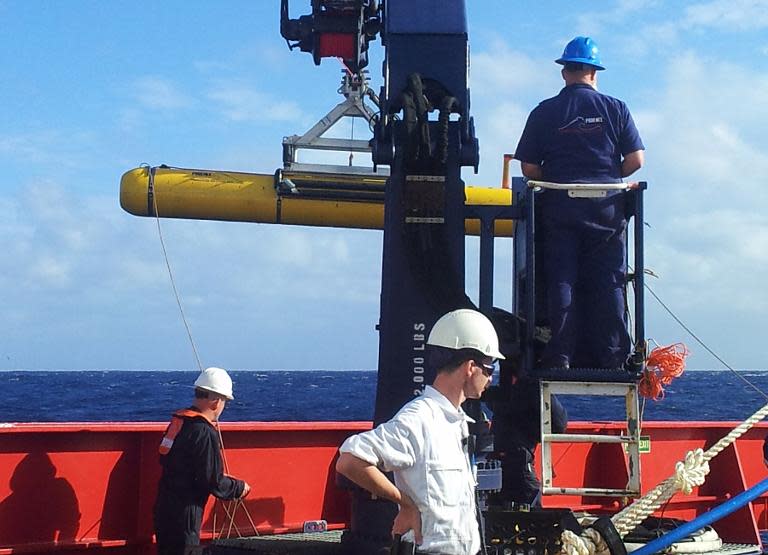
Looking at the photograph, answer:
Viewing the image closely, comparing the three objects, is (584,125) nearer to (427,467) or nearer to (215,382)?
(215,382)

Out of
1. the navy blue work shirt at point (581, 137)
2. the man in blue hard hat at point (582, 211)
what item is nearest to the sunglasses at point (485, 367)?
the man in blue hard hat at point (582, 211)

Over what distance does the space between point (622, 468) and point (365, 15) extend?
5.01 meters

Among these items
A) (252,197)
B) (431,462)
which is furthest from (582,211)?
(252,197)

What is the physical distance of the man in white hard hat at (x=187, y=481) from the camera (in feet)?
22.2

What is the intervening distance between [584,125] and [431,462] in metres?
3.36

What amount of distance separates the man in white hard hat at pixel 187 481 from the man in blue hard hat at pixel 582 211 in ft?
7.33

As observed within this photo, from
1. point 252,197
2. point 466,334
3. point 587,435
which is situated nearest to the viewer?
point 466,334

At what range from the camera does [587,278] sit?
21.9ft

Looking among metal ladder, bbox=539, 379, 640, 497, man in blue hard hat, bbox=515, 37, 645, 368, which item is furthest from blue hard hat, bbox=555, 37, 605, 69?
metal ladder, bbox=539, 379, 640, 497

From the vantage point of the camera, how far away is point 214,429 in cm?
691

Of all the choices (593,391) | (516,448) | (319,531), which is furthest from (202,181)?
(593,391)

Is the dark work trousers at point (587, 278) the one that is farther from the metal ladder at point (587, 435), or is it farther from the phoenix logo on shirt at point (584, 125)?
the phoenix logo on shirt at point (584, 125)

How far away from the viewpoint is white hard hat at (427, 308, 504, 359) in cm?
424

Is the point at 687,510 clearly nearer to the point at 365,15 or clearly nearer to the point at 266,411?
the point at 365,15
